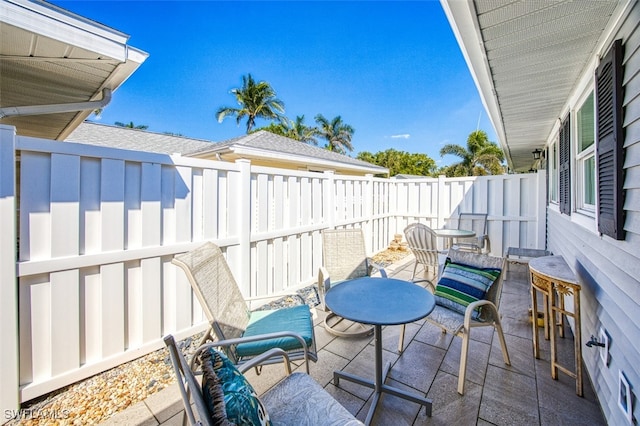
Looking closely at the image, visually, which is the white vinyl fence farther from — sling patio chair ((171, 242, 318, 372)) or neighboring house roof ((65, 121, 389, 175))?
neighboring house roof ((65, 121, 389, 175))

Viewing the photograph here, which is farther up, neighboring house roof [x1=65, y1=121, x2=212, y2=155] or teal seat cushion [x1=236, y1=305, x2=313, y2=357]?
neighboring house roof [x1=65, y1=121, x2=212, y2=155]

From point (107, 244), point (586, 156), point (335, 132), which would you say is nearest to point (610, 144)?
point (586, 156)

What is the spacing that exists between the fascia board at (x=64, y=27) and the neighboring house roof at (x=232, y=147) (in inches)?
174

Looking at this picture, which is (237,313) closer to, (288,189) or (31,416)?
(31,416)

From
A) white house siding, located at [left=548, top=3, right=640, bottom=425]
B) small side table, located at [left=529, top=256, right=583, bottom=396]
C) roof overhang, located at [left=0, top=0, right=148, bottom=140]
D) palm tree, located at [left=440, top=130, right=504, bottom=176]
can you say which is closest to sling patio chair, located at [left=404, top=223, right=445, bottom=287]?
small side table, located at [left=529, top=256, right=583, bottom=396]

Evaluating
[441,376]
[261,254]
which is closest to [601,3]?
[441,376]

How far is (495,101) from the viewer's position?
363 centimetres

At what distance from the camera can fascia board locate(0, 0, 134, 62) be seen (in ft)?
6.89

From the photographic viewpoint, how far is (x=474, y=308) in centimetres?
223

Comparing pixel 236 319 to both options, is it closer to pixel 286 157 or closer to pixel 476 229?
pixel 476 229

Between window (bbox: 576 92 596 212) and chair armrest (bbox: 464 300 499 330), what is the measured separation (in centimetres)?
144

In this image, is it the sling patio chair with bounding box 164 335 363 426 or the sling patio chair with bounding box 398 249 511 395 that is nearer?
the sling patio chair with bounding box 164 335 363 426

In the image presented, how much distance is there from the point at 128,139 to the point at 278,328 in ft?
35.1

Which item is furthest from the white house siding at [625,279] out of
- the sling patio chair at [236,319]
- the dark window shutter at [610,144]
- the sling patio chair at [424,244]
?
the sling patio chair at [424,244]
